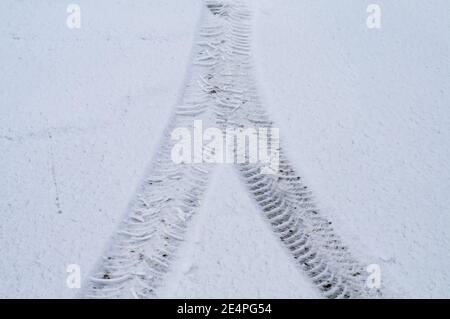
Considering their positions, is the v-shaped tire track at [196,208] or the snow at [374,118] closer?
the v-shaped tire track at [196,208]

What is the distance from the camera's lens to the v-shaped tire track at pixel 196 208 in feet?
5.80

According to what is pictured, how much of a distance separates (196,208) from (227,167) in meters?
0.27

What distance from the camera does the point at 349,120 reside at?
2408 mm

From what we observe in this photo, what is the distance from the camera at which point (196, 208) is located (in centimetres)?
199

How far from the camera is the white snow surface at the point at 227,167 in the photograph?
1805 millimetres

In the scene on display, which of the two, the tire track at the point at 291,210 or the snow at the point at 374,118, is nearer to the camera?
the tire track at the point at 291,210

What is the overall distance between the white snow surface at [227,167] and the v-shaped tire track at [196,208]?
0.05 metres

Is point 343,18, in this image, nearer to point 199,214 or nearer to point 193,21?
point 193,21

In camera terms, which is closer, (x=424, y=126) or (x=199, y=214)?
(x=199, y=214)

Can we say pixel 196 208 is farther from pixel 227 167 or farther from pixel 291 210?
pixel 291 210

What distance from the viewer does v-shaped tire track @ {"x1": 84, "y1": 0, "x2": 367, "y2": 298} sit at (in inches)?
69.6

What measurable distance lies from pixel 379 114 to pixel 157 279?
4.63ft

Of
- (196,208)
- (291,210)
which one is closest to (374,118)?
(291,210)
